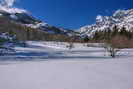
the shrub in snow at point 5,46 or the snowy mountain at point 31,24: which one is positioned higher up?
the snowy mountain at point 31,24

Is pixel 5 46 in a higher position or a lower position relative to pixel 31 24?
lower

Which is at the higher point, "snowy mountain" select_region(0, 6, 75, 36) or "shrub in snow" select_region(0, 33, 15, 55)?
"snowy mountain" select_region(0, 6, 75, 36)

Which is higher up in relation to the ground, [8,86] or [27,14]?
[27,14]

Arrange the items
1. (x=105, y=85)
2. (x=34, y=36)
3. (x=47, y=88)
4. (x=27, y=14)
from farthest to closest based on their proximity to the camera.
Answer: (x=27, y=14)
(x=34, y=36)
(x=105, y=85)
(x=47, y=88)

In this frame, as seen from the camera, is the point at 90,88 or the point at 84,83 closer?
the point at 90,88

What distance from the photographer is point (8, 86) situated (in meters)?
2.34

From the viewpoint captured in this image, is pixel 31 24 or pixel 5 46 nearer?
pixel 5 46

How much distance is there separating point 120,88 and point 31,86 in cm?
143

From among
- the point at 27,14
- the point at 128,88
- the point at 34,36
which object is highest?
the point at 27,14

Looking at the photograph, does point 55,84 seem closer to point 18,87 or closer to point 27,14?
point 18,87

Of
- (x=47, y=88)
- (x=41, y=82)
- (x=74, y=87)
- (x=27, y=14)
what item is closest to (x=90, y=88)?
(x=74, y=87)

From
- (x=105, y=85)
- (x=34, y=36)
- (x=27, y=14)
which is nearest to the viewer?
(x=105, y=85)

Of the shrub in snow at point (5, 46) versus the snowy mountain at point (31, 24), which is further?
the snowy mountain at point (31, 24)

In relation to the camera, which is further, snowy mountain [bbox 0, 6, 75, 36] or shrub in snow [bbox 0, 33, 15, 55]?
snowy mountain [bbox 0, 6, 75, 36]
